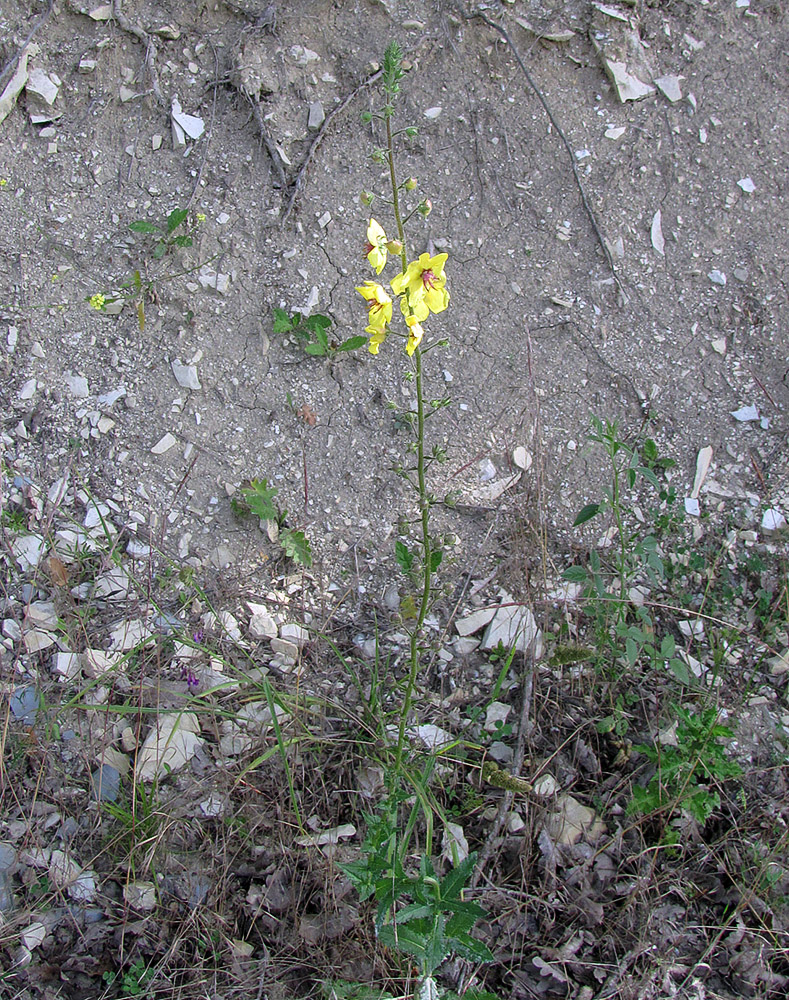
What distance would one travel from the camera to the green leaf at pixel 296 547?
2686 millimetres

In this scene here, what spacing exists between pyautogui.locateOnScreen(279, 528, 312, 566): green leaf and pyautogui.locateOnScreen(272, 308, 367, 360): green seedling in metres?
0.74

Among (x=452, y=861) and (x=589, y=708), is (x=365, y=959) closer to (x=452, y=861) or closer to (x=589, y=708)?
(x=452, y=861)

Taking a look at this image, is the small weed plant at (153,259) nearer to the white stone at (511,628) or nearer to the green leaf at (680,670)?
the white stone at (511,628)

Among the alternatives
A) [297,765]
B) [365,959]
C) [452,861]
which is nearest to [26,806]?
[297,765]

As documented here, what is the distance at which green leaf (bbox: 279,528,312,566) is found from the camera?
2.69 meters

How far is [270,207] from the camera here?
3.18 meters

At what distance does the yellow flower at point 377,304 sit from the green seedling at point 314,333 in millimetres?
1110

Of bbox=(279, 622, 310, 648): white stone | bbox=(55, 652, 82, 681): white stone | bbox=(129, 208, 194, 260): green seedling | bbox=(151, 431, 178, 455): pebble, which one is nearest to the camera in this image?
bbox=(55, 652, 82, 681): white stone

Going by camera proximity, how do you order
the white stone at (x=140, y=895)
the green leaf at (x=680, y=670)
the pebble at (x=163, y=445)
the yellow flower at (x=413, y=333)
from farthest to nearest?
the pebble at (x=163, y=445) → the green leaf at (x=680, y=670) → the white stone at (x=140, y=895) → the yellow flower at (x=413, y=333)

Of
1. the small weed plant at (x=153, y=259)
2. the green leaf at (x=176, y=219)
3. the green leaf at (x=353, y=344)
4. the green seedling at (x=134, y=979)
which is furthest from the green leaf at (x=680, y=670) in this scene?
the green leaf at (x=176, y=219)

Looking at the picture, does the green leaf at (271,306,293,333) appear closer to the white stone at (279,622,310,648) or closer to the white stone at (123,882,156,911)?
the white stone at (279,622,310,648)

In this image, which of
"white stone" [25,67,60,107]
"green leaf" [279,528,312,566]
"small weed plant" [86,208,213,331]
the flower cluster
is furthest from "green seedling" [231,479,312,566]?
"white stone" [25,67,60,107]

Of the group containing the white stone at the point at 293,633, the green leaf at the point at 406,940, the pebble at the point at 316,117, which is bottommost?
the white stone at the point at 293,633

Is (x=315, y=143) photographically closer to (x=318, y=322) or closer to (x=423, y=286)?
(x=318, y=322)
